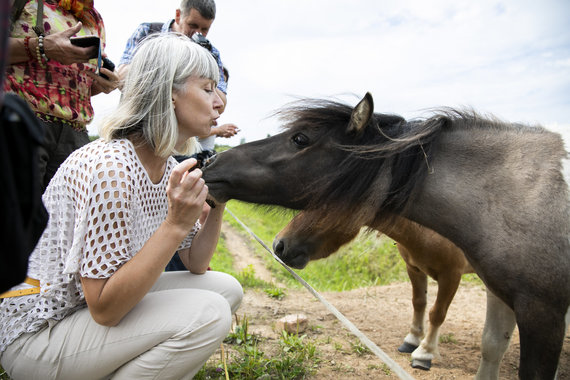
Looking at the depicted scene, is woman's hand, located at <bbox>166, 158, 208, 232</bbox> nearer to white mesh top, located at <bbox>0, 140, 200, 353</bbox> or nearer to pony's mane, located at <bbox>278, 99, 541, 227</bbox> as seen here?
white mesh top, located at <bbox>0, 140, 200, 353</bbox>

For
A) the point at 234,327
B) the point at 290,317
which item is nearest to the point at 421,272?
the point at 290,317

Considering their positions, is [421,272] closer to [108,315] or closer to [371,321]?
[371,321]

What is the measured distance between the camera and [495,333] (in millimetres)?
3100

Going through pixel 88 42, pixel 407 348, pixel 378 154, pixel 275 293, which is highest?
pixel 88 42

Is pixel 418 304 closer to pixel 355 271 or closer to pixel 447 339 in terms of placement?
pixel 447 339

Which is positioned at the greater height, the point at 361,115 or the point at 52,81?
the point at 361,115

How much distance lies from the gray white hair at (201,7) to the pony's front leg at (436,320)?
3.24m

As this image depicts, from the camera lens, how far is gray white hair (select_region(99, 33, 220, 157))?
2.05 meters

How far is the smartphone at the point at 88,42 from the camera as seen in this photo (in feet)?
8.05

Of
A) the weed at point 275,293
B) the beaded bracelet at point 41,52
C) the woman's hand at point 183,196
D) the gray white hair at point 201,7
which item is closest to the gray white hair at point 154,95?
the woman's hand at point 183,196

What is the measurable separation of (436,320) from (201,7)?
3677 millimetres

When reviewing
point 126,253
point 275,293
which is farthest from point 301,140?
point 275,293

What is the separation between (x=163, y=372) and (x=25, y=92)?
1815 mm

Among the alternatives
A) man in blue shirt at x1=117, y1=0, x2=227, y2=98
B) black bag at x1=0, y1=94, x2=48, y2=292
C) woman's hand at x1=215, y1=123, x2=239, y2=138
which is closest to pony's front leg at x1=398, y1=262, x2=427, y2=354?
woman's hand at x1=215, y1=123, x2=239, y2=138
